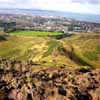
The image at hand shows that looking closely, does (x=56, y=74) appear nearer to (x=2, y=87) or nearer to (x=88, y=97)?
(x=88, y=97)

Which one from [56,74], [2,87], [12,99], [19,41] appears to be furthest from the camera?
[19,41]

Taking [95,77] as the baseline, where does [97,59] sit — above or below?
below

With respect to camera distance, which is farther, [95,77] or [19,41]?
[19,41]

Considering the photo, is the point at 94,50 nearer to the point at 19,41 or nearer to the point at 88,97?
the point at 19,41

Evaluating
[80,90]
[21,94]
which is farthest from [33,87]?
[80,90]

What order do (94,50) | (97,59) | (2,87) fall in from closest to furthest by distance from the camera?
(2,87) → (97,59) → (94,50)

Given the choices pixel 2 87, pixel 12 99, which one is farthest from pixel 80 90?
pixel 2 87
